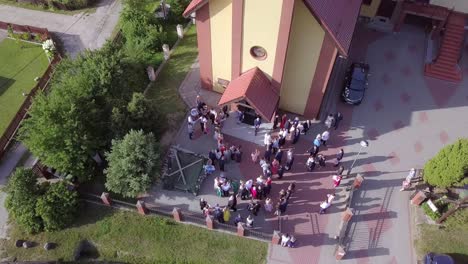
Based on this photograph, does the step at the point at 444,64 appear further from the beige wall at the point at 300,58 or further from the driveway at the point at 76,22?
the driveway at the point at 76,22

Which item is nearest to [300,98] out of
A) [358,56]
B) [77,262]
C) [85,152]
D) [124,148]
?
[358,56]

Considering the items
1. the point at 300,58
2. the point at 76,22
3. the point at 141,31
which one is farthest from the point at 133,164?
the point at 76,22

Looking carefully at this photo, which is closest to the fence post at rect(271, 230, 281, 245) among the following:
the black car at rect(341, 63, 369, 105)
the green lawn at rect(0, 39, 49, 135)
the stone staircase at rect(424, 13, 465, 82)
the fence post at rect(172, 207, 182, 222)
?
the fence post at rect(172, 207, 182, 222)

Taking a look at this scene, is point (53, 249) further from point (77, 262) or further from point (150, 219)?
point (150, 219)

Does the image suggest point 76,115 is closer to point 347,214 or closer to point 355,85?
point 347,214

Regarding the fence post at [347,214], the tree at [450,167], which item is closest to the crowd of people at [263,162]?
the fence post at [347,214]

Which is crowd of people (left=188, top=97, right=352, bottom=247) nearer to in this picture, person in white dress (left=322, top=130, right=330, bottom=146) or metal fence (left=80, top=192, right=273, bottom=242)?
person in white dress (left=322, top=130, right=330, bottom=146)
